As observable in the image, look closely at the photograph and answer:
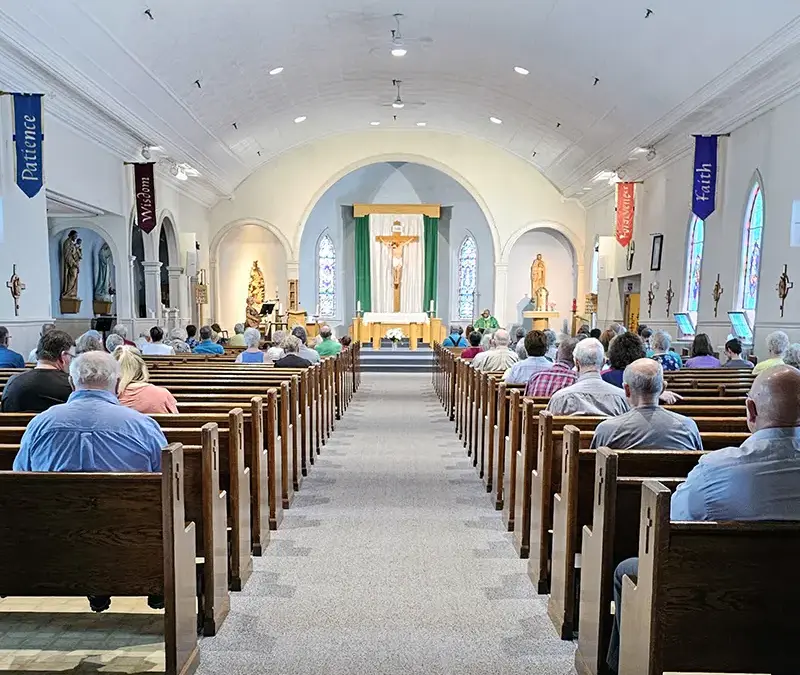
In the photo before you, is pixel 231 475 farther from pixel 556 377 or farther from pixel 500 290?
pixel 500 290

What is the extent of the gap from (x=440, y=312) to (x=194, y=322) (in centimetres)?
633

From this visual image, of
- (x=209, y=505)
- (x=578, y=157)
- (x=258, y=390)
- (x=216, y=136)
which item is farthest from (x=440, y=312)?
(x=209, y=505)

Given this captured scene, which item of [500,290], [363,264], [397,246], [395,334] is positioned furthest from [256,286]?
[500,290]

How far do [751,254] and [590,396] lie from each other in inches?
241

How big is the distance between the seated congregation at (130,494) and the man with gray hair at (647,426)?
156 centimetres

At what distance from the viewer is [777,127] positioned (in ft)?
25.0

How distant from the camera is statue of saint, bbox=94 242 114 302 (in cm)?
1296

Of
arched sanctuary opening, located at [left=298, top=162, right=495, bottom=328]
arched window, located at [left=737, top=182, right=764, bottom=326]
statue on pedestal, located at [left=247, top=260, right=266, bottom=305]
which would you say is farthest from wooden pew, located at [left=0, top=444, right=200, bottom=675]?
arched sanctuary opening, located at [left=298, top=162, right=495, bottom=328]

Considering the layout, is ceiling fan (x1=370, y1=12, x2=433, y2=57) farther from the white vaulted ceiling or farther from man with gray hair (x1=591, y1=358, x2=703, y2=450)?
man with gray hair (x1=591, y1=358, x2=703, y2=450)

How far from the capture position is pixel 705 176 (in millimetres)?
9227

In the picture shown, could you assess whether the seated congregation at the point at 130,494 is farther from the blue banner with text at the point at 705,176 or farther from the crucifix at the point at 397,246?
the crucifix at the point at 397,246

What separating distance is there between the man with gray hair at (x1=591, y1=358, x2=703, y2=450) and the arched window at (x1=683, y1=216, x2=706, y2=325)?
7.82 m

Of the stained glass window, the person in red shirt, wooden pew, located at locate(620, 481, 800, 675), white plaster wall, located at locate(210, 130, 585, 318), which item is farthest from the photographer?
the stained glass window

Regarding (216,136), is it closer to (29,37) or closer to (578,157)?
(29,37)
